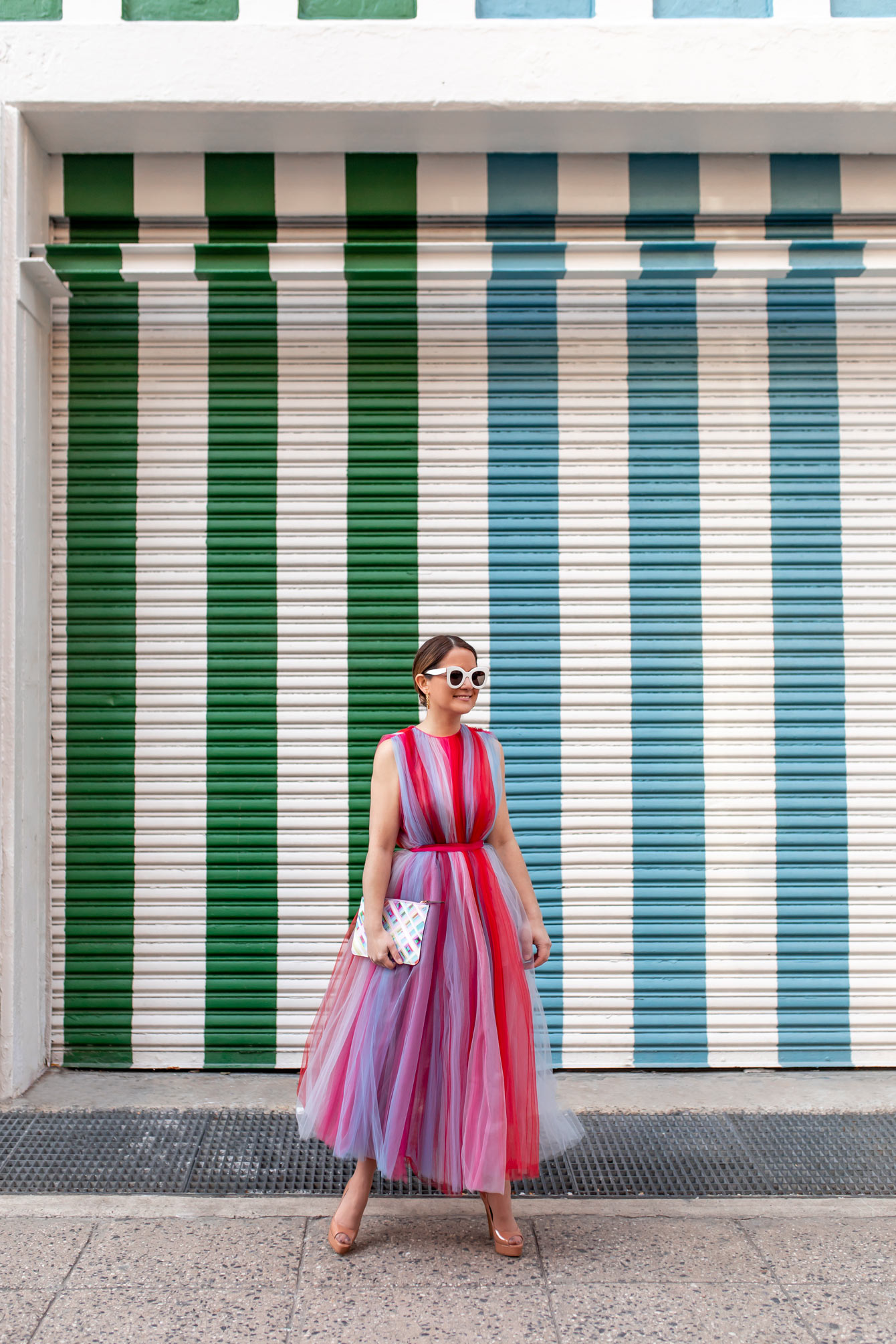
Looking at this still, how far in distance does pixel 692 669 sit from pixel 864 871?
1349 millimetres

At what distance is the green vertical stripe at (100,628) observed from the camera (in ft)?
15.7

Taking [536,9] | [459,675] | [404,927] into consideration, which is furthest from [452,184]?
[404,927]

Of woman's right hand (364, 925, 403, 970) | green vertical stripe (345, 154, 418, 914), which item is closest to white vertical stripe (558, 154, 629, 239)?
green vertical stripe (345, 154, 418, 914)

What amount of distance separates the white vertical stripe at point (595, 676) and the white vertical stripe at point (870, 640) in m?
1.15

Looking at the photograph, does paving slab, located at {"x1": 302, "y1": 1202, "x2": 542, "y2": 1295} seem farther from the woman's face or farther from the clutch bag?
the woman's face

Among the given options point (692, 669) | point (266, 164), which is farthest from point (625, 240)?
point (692, 669)

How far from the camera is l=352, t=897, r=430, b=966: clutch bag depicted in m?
3.12

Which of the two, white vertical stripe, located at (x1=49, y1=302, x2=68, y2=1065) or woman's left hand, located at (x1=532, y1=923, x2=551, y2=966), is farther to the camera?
white vertical stripe, located at (x1=49, y1=302, x2=68, y2=1065)

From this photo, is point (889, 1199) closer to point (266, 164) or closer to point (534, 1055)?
point (534, 1055)

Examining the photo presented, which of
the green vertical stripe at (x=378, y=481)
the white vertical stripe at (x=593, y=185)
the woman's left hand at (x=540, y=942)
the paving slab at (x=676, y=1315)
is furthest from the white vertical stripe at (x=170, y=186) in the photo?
the paving slab at (x=676, y=1315)

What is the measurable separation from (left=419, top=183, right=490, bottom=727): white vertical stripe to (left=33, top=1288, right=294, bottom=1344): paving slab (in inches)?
103

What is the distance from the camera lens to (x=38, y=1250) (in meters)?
3.21

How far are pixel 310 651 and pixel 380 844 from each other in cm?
189

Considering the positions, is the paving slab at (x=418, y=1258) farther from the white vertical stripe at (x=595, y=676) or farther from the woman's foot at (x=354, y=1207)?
the white vertical stripe at (x=595, y=676)
